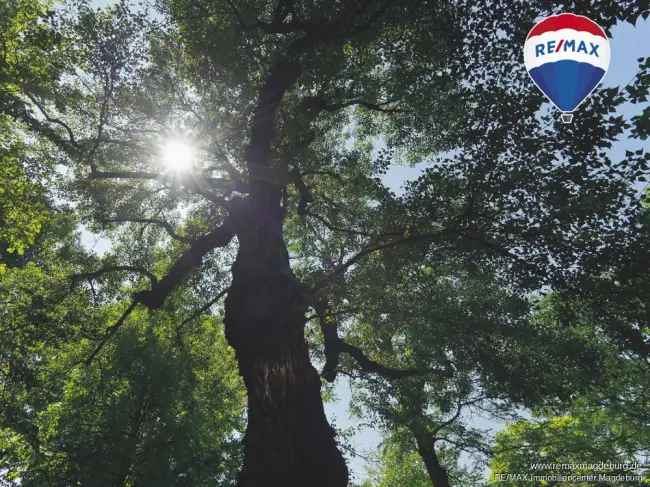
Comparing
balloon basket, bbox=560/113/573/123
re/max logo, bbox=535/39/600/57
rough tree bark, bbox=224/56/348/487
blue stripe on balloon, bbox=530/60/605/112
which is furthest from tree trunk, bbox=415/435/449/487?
re/max logo, bbox=535/39/600/57

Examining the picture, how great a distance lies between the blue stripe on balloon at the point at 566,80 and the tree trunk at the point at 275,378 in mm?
6226

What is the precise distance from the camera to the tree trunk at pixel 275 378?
461 cm

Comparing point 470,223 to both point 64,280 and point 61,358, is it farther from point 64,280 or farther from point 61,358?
point 61,358

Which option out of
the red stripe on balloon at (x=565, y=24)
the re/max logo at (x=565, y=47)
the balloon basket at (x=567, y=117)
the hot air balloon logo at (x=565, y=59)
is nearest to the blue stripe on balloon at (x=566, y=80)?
the hot air balloon logo at (x=565, y=59)

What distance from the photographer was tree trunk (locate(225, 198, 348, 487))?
4.61 metres

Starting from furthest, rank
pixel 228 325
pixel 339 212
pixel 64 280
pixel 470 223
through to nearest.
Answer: pixel 339 212 → pixel 64 280 → pixel 470 223 → pixel 228 325

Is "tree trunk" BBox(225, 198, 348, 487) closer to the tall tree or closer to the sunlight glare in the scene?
the tall tree

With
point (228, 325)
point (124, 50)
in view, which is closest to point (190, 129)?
point (124, 50)

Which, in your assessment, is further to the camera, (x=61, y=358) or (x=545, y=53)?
(x=61, y=358)

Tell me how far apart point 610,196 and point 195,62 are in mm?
11637

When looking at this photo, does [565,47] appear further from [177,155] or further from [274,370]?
[177,155]

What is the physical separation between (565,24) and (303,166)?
8392 mm

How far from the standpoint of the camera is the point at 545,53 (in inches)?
291

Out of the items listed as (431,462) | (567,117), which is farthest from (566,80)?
(431,462)
